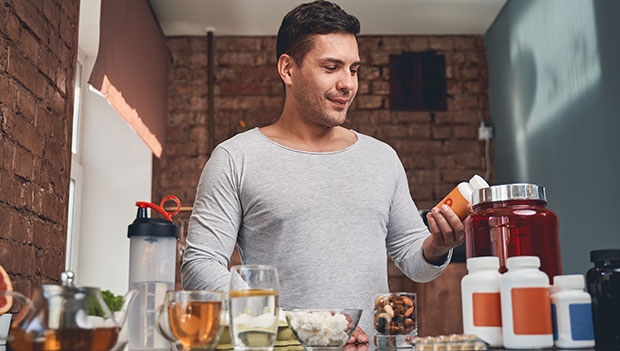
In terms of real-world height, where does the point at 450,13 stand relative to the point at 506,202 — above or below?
above

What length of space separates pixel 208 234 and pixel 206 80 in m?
3.08

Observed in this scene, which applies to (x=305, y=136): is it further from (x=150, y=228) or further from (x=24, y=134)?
(x=24, y=134)

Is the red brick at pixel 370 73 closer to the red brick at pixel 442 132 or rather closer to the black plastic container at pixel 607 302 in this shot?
the red brick at pixel 442 132

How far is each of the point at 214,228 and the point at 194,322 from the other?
2.00ft

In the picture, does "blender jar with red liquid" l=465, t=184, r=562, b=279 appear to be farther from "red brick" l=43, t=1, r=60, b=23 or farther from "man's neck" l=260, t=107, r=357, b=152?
"red brick" l=43, t=1, r=60, b=23

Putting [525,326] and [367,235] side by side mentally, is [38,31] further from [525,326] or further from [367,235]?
[525,326]

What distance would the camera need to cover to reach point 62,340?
2.32 feet

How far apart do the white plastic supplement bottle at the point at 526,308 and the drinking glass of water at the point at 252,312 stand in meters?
0.29

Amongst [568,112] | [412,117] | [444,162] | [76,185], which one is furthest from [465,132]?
[76,185]

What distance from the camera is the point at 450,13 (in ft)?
13.4

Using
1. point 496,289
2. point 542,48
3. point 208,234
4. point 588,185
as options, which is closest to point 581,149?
point 588,185

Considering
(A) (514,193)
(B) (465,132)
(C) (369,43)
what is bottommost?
(A) (514,193)

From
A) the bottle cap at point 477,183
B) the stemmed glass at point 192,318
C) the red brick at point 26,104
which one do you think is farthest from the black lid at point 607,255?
the red brick at point 26,104

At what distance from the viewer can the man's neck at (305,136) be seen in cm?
161
